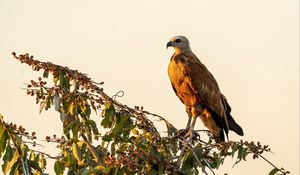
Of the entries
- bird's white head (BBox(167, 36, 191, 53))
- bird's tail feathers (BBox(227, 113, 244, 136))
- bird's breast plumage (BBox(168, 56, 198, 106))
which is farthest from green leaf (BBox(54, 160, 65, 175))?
bird's white head (BBox(167, 36, 191, 53))

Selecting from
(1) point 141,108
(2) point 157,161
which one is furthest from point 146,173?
(1) point 141,108

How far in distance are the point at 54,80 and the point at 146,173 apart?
1114 millimetres

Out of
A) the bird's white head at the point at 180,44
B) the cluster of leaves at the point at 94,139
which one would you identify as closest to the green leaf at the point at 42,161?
the cluster of leaves at the point at 94,139

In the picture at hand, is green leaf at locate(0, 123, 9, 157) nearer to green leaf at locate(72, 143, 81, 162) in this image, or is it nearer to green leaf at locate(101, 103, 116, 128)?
green leaf at locate(72, 143, 81, 162)

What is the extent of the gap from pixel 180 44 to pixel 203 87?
2.62 feet

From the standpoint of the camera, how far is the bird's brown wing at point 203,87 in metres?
8.66

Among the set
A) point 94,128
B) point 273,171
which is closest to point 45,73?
point 94,128

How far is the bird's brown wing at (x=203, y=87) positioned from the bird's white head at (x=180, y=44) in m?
0.38

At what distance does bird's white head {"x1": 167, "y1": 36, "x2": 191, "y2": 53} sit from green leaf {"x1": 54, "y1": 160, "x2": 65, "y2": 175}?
4.50 metres

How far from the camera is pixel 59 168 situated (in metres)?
4.83

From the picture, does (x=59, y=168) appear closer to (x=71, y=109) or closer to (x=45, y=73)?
(x=71, y=109)

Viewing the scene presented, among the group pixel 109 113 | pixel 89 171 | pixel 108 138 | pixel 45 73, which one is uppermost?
pixel 45 73

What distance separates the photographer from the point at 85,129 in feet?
17.4

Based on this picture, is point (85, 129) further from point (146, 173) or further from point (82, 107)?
point (146, 173)
